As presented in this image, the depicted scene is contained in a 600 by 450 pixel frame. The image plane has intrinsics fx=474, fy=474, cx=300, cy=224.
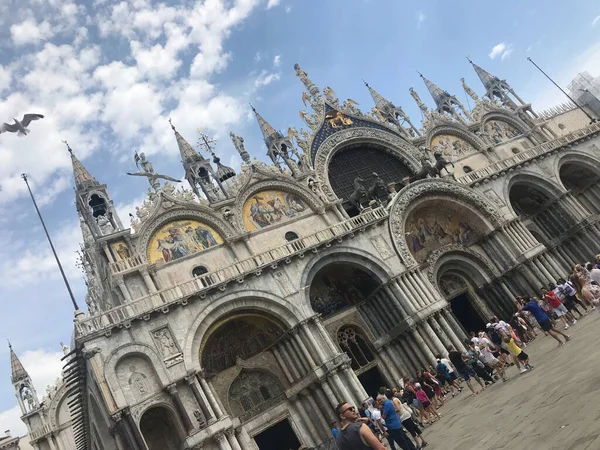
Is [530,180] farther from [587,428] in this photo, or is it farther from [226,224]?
[587,428]

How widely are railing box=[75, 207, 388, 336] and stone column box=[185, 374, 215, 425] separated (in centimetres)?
284

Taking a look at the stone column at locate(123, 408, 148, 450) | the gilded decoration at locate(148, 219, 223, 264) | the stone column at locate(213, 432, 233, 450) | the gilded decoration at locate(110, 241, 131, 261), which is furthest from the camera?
the gilded decoration at locate(148, 219, 223, 264)

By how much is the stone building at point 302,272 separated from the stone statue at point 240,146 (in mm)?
1438

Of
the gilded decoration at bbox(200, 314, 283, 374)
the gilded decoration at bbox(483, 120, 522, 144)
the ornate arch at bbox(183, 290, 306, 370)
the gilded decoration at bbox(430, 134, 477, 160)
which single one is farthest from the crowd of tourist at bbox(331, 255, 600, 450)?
the gilded decoration at bbox(483, 120, 522, 144)

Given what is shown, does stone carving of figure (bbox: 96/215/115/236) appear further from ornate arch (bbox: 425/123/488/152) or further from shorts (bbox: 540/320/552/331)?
ornate arch (bbox: 425/123/488/152)

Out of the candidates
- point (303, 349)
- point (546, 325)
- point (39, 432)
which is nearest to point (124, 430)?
point (303, 349)

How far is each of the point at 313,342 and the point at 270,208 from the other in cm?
845

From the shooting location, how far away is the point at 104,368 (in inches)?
637

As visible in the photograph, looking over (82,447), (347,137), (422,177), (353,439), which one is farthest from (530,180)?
(82,447)

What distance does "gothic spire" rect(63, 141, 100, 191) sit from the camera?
22.8 meters

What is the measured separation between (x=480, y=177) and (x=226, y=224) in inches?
581

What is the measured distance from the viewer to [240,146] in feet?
88.4

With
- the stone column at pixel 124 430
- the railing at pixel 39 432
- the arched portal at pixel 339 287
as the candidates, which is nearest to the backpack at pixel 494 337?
the arched portal at pixel 339 287

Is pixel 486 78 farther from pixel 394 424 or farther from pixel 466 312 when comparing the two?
pixel 394 424
